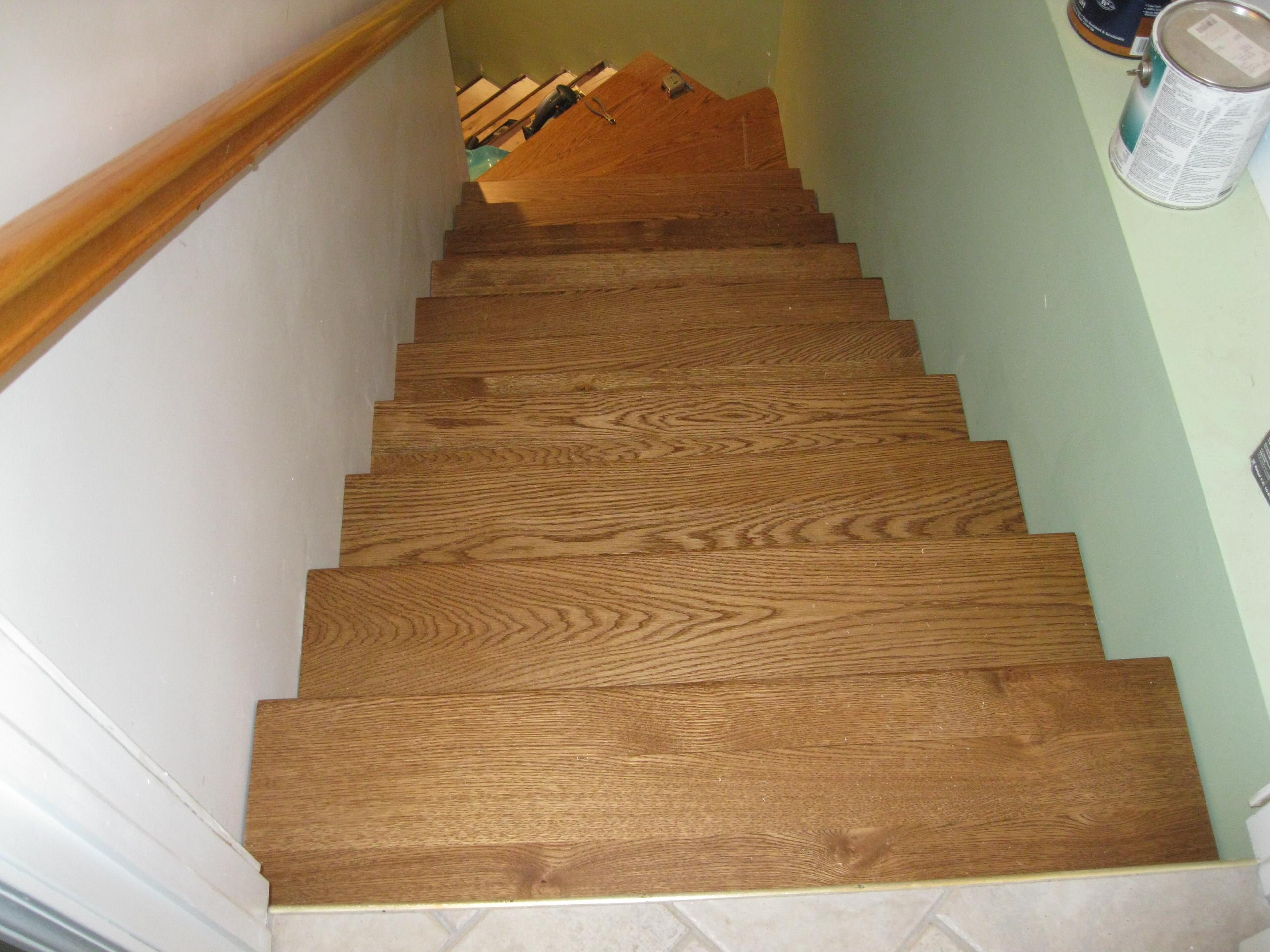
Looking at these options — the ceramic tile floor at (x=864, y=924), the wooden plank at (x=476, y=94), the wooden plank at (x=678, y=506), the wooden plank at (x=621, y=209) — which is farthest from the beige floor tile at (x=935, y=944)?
the wooden plank at (x=476, y=94)

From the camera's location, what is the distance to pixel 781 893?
109 cm

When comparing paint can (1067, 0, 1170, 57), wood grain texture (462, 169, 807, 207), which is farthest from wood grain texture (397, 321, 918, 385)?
wood grain texture (462, 169, 807, 207)

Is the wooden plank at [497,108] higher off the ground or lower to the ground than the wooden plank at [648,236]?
lower

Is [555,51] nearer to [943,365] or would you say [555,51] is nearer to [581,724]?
[943,365]

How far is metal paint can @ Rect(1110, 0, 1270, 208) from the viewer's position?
3.70 feet

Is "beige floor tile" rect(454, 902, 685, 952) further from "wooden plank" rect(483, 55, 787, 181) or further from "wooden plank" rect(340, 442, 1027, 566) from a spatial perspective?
"wooden plank" rect(483, 55, 787, 181)

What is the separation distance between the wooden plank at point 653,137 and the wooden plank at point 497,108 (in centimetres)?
126

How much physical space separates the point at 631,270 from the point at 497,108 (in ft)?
12.9

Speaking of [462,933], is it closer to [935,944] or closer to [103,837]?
[103,837]

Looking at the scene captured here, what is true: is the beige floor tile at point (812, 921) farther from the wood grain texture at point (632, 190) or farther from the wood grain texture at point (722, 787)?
the wood grain texture at point (632, 190)

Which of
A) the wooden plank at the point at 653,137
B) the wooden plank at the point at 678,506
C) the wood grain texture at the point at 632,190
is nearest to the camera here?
the wooden plank at the point at 678,506

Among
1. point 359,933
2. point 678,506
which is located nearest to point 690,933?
point 359,933

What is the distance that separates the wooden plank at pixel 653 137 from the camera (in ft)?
14.4

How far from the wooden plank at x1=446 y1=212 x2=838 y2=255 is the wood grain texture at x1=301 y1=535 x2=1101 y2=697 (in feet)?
4.68
